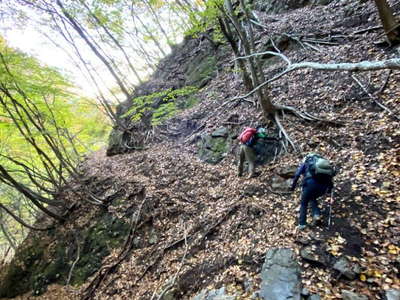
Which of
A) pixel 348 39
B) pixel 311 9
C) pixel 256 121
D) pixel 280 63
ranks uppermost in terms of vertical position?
pixel 311 9

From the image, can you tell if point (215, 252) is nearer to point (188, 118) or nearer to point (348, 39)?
point (188, 118)

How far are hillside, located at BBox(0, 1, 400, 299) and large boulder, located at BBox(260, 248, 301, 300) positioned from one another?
11 centimetres

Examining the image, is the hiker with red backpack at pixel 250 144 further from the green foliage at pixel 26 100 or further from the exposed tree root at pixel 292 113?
the green foliage at pixel 26 100

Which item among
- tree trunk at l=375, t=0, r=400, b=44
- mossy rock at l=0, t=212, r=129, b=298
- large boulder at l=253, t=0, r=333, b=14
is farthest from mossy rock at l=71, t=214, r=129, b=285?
large boulder at l=253, t=0, r=333, b=14

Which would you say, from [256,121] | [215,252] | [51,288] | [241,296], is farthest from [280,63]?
[51,288]

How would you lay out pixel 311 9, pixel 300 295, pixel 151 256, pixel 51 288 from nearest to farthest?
pixel 300 295, pixel 151 256, pixel 51 288, pixel 311 9

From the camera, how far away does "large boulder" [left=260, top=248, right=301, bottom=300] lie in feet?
10.8

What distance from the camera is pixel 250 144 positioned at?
6168 millimetres

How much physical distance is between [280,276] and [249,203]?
6.62 feet

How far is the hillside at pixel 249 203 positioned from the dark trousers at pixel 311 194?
26 centimetres

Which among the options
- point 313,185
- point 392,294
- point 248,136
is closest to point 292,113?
point 248,136

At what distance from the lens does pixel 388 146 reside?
14.7 ft

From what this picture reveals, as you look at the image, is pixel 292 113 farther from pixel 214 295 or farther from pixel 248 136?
pixel 214 295

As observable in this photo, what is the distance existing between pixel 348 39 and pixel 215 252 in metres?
8.47
